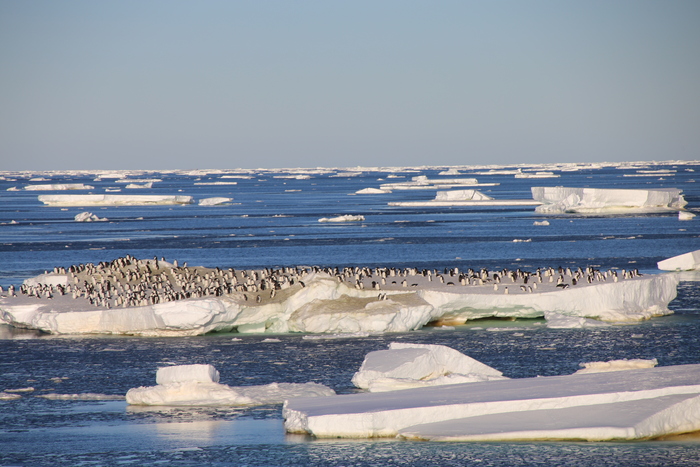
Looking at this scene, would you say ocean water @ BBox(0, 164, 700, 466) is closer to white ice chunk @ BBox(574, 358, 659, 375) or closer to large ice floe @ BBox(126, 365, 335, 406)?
large ice floe @ BBox(126, 365, 335, 406)

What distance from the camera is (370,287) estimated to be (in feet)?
81.9

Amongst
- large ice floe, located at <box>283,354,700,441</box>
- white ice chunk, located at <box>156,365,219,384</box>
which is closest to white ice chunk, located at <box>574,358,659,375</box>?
large ice floe, located at <box>283,354,700,441</box>

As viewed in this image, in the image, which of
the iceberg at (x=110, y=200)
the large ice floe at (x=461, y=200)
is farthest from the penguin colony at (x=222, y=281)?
the iceberg at (x=110, y=200)

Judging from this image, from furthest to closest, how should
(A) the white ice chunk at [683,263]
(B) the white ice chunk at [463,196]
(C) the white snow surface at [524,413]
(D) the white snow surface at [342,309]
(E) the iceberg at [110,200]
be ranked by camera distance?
(E) the iceberg at [110,200] → (B) the white ice chunk at [463,196] → (A) the white ice chunk at [683,263] → (D) the white snow surface at [342,309] → (C) the white snow surface at [524,413]

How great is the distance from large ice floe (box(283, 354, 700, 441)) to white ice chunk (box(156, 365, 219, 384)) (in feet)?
8.19

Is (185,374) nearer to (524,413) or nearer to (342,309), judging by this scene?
(524,413)

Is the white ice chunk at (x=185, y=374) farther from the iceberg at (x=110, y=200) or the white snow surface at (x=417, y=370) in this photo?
the iceberg at (x=110, y=200)

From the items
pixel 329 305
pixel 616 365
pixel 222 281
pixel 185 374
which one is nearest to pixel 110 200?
pixel 222 281

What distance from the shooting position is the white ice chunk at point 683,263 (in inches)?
1310

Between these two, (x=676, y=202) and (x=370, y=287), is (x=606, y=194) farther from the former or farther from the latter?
(x=370, y=287)

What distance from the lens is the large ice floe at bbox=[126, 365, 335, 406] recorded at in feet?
51.6

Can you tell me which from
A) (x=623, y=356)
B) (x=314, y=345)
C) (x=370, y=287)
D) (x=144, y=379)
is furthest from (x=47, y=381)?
(x=623, y=356)

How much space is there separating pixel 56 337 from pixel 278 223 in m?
42.6

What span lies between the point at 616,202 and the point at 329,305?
52.1 m
